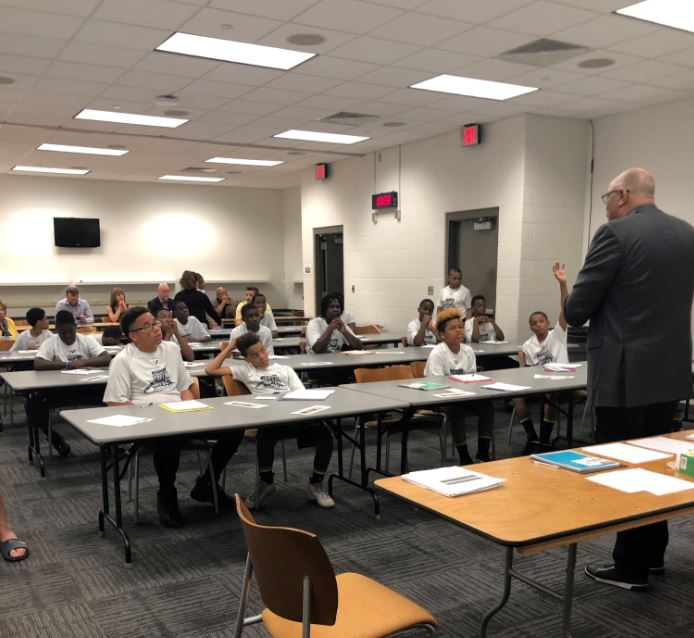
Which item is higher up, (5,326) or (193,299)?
(193,299)

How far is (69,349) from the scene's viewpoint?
558 cm

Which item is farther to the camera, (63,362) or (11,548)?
(63,362)

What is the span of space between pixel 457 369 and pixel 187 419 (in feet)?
7.37

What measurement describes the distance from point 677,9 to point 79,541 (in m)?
5.05

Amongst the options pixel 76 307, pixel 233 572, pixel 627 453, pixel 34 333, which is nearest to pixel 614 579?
pixel 627 453

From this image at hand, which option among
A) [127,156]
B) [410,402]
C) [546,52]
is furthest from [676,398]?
[127,156]

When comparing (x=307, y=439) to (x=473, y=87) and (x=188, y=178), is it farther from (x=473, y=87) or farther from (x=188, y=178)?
(x=188, y=178)

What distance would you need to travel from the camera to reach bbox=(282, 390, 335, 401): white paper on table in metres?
3.88

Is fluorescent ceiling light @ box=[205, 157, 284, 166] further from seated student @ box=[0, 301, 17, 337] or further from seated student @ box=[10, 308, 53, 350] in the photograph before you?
seated student @ box=[10, 308, 53, 350]

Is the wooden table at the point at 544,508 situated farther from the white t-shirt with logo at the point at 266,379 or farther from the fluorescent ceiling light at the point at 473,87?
the fluorescent ceiling light at the point at 473,87

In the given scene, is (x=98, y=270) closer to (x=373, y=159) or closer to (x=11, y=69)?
(x=373, y=159)

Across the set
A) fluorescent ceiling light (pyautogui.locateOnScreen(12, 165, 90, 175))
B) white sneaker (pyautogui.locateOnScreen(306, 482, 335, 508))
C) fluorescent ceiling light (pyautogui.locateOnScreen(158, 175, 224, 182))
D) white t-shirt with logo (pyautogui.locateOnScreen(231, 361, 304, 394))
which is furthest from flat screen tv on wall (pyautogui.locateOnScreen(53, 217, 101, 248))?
white sneaker (pyautogui.locateOnScreen(306, 482, 335, 508))

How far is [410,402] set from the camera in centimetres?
377

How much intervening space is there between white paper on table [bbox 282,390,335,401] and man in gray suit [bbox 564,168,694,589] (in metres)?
1.71
